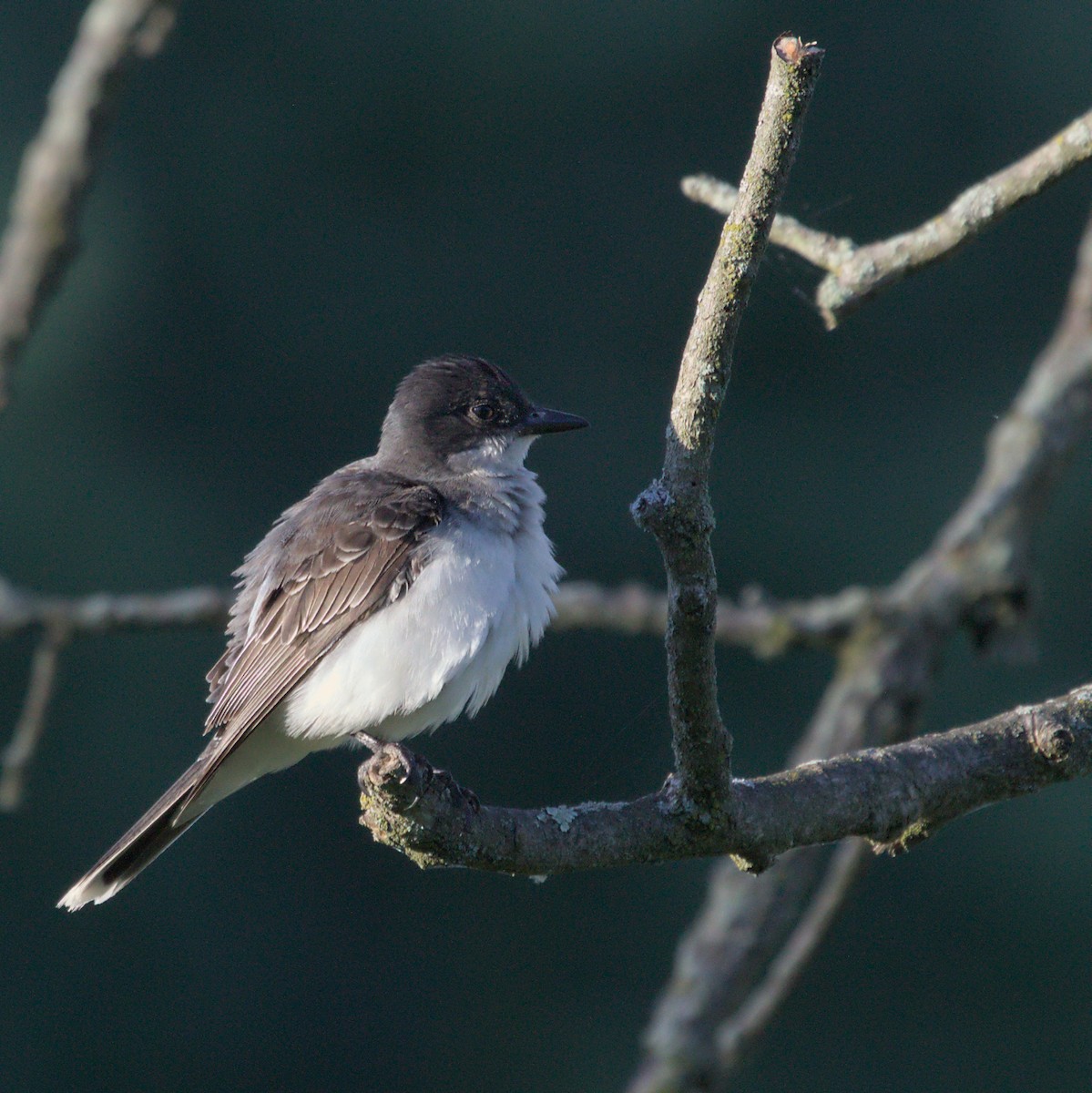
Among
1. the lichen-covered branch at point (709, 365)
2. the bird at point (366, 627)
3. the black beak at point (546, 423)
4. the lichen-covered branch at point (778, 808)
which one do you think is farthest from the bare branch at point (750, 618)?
the lichen-covered branch at point (709, 365)

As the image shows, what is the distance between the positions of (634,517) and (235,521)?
24.9ft

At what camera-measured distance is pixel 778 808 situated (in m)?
3.21

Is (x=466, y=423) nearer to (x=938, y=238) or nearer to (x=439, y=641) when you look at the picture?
(x=439, y=641)

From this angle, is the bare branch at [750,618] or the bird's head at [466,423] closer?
the bird's head at [466,423]

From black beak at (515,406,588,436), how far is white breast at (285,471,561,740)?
630 mm

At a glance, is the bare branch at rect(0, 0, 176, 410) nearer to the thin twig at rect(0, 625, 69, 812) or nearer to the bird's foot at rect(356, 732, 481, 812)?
the thin twig at rect(0, 625, 69, 812)

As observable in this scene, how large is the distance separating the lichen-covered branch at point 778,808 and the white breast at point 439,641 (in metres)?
0.94

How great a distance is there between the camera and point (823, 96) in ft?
33.8

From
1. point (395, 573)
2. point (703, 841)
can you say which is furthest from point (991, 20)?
point (703, 841)

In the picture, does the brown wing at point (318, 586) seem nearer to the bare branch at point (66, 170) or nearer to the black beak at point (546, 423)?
the black beak at point (546, 423)

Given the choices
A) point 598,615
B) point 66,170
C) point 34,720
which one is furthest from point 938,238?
point 34,720

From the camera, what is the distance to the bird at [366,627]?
429cm

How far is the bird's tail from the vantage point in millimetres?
4246

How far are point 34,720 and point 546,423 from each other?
210 centimetres
